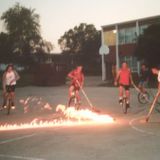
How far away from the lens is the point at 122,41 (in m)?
65.1

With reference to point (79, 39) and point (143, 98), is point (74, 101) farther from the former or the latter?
point (79, 39)

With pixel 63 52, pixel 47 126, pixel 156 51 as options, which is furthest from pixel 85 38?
pixel 47 126

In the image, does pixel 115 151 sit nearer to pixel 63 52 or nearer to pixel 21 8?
pixel 21 8

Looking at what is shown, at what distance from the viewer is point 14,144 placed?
10.7 meters

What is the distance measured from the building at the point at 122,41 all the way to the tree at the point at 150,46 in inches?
459

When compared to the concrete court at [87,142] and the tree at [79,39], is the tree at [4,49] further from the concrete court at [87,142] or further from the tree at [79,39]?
the concrete court at [87,142]

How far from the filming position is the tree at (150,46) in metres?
47.6

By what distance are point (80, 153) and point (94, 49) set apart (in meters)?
103

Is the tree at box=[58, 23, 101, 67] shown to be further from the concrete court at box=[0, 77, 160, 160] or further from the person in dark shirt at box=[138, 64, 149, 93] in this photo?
the concrete court at box=[0, 77, 160, 160]

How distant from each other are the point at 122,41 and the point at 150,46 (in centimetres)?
1728

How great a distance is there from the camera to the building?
62.6 meters

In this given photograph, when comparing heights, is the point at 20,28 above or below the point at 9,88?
above

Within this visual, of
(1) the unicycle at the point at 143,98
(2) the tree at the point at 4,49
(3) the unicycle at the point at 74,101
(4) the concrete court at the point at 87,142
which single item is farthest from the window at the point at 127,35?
(4) the concrete court at the point at 87,142

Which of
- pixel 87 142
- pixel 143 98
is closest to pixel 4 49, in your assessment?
pixel 143 98
